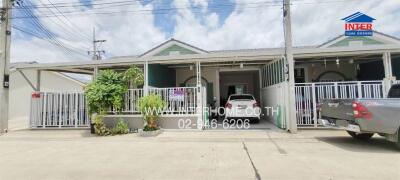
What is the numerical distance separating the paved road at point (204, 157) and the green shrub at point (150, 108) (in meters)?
1.11

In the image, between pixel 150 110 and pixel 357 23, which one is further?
pixel 357 23

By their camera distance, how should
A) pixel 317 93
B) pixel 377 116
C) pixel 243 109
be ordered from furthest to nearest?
1. pixel 243 109
2. pixel 317 93
3. pixel 377 116

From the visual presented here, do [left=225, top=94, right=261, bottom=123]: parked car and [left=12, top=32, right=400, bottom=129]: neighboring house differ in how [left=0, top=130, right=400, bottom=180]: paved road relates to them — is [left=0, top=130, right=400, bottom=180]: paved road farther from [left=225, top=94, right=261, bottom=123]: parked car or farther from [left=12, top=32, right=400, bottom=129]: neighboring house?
[left=225, top=94, right=261, bottom=123]: parked car

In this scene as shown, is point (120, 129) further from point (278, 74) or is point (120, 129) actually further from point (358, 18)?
point (358, 18)

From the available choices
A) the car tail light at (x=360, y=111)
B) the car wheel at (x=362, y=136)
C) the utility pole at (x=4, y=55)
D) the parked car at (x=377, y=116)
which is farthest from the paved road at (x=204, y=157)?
the utility pole at (x=4, y=55)

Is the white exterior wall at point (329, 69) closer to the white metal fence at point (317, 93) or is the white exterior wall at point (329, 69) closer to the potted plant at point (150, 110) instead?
the white metal fence at point (317, 93)

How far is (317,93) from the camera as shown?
10.3 metres

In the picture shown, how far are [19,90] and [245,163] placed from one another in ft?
62.4

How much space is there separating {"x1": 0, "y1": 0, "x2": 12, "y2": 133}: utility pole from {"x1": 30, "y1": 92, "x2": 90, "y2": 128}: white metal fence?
107 centimetres

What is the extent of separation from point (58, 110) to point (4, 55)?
3190mm

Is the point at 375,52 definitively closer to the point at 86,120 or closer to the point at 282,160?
the point at 282,160

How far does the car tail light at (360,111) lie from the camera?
634 centimetres

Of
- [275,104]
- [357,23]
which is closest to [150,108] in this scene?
[275,104]

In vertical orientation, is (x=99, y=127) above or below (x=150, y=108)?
below
